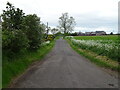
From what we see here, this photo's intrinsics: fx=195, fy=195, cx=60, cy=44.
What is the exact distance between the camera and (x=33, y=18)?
66.9 feet

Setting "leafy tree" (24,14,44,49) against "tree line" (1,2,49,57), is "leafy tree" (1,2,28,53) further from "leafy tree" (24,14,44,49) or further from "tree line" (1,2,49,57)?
"leafy tree" (24,14,44,49)

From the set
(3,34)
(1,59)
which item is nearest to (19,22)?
(3,34)

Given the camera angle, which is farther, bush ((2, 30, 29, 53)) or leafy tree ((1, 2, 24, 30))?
leafy tree ((1, 2, 24, 30))

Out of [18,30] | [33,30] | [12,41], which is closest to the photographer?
[12,41]

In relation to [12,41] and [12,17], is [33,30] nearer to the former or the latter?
[12,17]

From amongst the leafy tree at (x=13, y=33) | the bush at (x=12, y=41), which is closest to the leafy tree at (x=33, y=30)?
the leafy tree at (x=13, y=33)

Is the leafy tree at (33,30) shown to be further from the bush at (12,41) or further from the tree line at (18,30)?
the bush at (12,41)

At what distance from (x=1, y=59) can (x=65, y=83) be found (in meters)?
4.56

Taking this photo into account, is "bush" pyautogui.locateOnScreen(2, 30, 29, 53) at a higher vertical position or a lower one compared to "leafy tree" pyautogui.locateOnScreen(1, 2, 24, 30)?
lower

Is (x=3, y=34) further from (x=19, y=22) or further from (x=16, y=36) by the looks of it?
(x=19, y=22)

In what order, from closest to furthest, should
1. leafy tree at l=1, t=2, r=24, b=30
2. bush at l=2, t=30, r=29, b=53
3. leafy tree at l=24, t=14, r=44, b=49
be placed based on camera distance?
bush at l=2, t=30, r=29, b=53
leafy tree at l=1, t=2, r=24, b=30
leafy tree at l=24, t=14, r=44, b=49

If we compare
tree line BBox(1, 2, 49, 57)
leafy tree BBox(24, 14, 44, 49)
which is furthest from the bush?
leafy tree BBox(24, 14, 44, 49)

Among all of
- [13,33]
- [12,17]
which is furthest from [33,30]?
[13,33]

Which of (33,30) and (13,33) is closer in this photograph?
(13,33)
